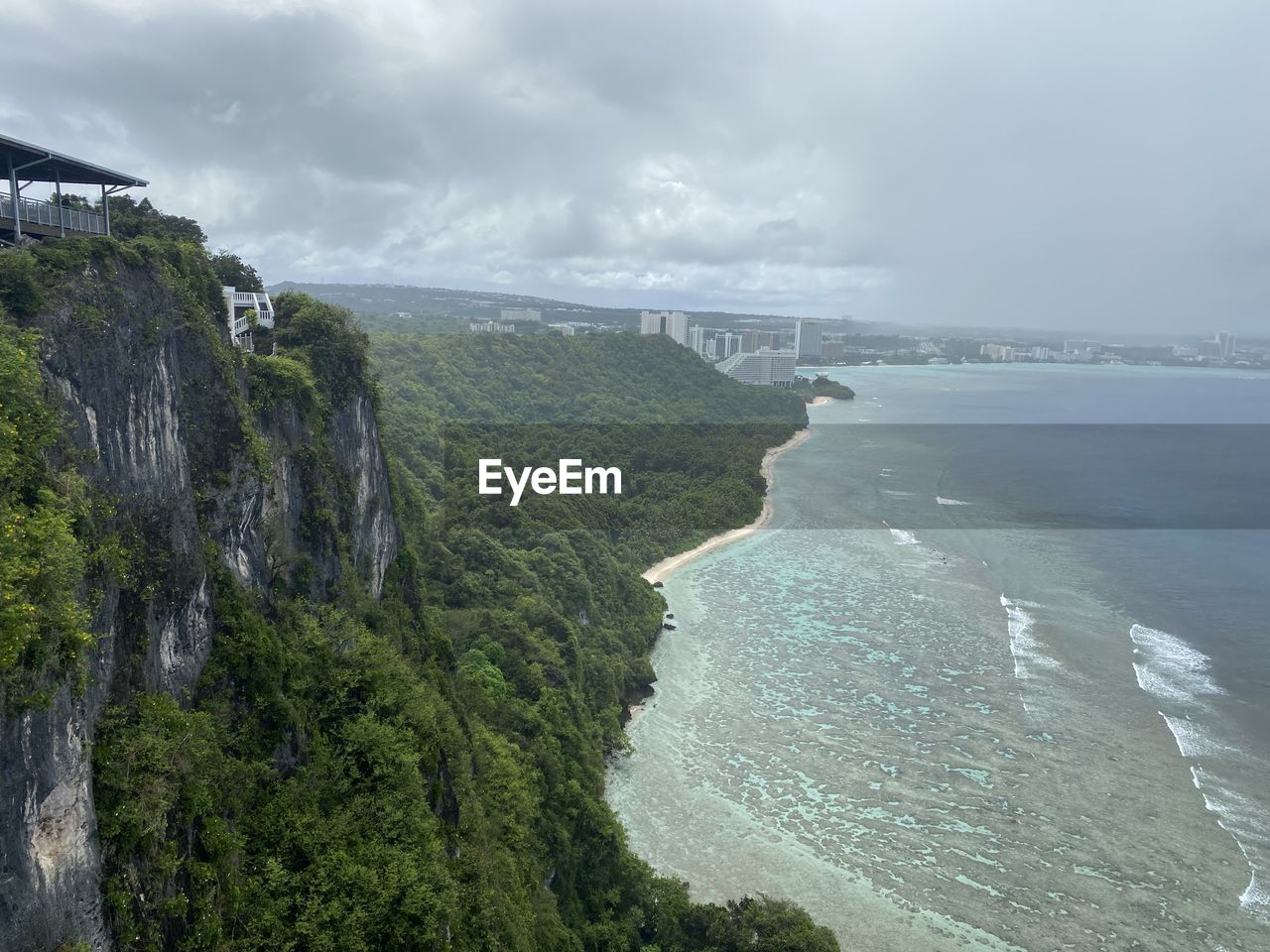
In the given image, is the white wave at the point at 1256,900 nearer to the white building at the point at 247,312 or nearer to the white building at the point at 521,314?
the white building at the point at 247,312

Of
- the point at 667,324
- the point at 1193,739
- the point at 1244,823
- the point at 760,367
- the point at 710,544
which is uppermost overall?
the point at 667,324

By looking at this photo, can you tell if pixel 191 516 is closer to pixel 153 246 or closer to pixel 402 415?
pixel 153 246

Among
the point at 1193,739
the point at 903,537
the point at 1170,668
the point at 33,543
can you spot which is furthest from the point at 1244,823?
the point at 903,537

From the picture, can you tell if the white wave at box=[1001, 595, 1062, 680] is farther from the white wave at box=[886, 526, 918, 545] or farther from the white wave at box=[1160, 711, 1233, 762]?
the white wave at box=[886, 526, 918, 545]

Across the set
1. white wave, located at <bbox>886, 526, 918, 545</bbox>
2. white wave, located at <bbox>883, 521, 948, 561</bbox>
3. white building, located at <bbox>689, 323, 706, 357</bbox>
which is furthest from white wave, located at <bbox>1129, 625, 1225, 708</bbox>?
white building, located at <bbox>689, 323, 706, 357</bbox>

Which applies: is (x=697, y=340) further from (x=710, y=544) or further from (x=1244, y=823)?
(x=1244, y=823)

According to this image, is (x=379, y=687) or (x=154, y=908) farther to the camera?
(x=379, y=687)

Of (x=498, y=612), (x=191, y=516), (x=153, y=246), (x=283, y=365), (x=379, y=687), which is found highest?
(x=153, y=246)

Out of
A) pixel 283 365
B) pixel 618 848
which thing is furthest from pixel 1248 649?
pixel 283 365

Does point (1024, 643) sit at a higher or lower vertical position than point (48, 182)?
lower
